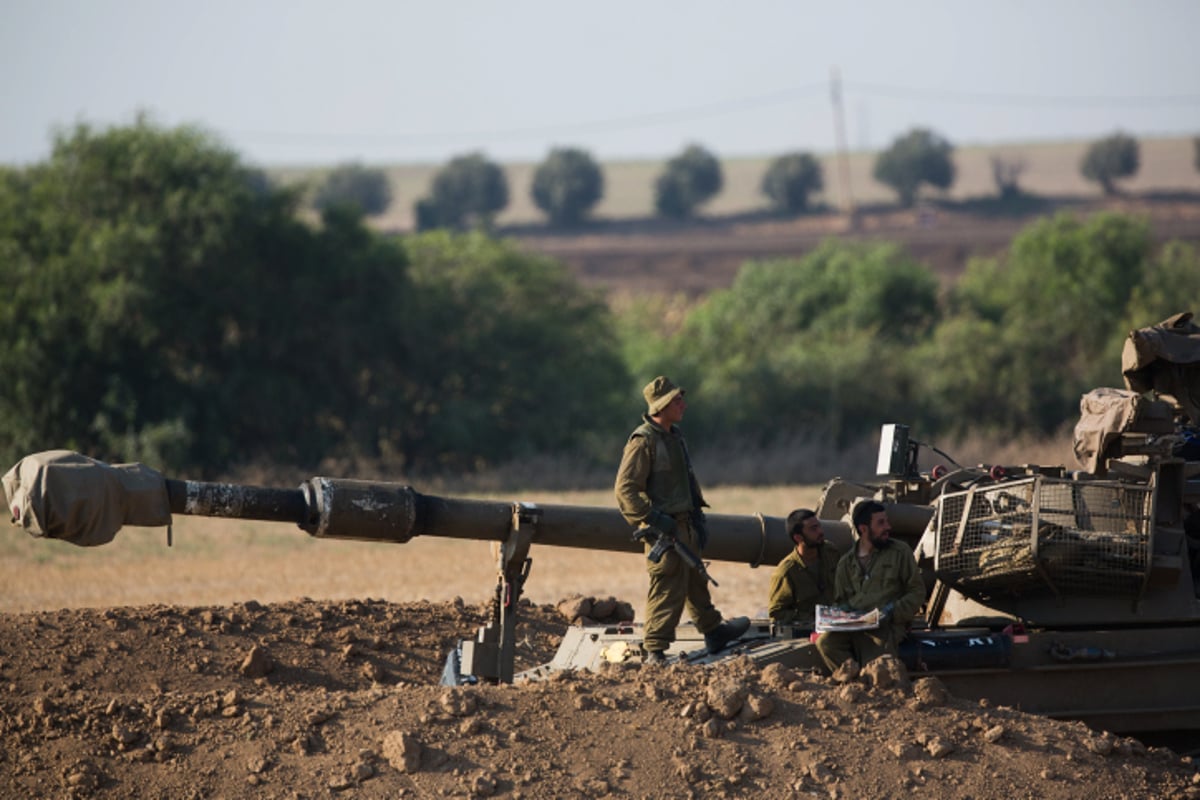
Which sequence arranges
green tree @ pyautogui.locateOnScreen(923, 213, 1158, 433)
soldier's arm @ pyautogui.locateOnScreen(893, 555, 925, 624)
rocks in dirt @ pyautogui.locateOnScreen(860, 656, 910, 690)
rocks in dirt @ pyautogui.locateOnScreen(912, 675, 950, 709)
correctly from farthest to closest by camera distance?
green tree @ pyautogui.locateOnScreen(923, 213, 1158, 433)
soldier's arm @ pyautogui.locateOnScreen(893, 555, 925, 624)
rocks in dirt @ pyautogui.locateOnScreen(860, 656, 910, 690)
rocks in dirt @ pyautogui.locateOnScreen(912, 675, 950, 709)

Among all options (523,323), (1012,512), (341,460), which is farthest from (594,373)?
(1012,512)

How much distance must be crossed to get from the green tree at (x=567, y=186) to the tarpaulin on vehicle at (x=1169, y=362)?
66.3m

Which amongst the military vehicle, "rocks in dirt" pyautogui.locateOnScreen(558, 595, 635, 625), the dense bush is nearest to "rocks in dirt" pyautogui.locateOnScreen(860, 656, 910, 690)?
the military vehicle

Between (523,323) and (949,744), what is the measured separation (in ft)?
78.9

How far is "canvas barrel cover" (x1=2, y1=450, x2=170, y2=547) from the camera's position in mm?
9086

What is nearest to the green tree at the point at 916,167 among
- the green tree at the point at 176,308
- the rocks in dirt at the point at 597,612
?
the green tree at the point at 176,308

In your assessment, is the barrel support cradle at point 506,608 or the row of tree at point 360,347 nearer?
the barrel support cradle at point 506,608

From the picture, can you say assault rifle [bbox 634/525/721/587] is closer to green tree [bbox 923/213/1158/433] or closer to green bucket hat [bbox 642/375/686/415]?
green bucket hat [bbox 642/375/686/415]

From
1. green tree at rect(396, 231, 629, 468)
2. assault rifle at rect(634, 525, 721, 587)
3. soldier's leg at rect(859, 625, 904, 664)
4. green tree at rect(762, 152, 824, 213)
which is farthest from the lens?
green tree at rect(762, 152, 824, 213)

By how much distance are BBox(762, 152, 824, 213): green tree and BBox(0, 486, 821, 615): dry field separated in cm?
5709

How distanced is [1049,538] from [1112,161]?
78845mm

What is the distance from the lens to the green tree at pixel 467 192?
7981 centimetres

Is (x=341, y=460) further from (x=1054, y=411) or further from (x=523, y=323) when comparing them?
(x=1054, y=411)

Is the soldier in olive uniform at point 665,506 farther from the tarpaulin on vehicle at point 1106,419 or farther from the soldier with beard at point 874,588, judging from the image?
the tarpaulin on vehicle at point 1106,419
